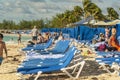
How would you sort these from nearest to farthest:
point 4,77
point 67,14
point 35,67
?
point 35,67
point 4,77
point 67,14

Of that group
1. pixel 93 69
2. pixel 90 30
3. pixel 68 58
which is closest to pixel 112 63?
pixel 68 58

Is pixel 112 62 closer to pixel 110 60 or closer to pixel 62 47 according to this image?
pixel 110 60

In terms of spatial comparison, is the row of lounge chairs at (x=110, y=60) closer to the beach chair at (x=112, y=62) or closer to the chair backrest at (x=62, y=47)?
the beach chair at (x=112, y=62)

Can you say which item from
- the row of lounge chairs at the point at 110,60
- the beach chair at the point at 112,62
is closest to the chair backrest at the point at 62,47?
the row of lounge chairs at the point at 110,60

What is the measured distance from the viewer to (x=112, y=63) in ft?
25.5

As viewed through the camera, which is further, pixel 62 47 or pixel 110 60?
pixel 62 47

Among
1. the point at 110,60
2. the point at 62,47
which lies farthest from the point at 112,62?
the point at 62,47

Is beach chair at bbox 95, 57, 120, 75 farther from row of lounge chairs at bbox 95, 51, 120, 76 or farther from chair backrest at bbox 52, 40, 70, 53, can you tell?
→ chair backrest at bbox 52, 40, 70, 53

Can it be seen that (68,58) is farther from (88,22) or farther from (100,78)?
(88,22)

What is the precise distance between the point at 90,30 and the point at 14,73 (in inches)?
765

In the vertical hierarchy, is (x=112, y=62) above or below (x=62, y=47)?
above

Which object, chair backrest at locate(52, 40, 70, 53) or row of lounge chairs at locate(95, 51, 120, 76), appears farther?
chair backrest at locate(52, 40, 70, 53)

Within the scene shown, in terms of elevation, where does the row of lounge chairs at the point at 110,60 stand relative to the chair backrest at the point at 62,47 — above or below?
above

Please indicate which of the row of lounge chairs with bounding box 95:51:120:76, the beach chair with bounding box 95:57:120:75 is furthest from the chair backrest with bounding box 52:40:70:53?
the beach chair with bounding box 95:57:120:75
